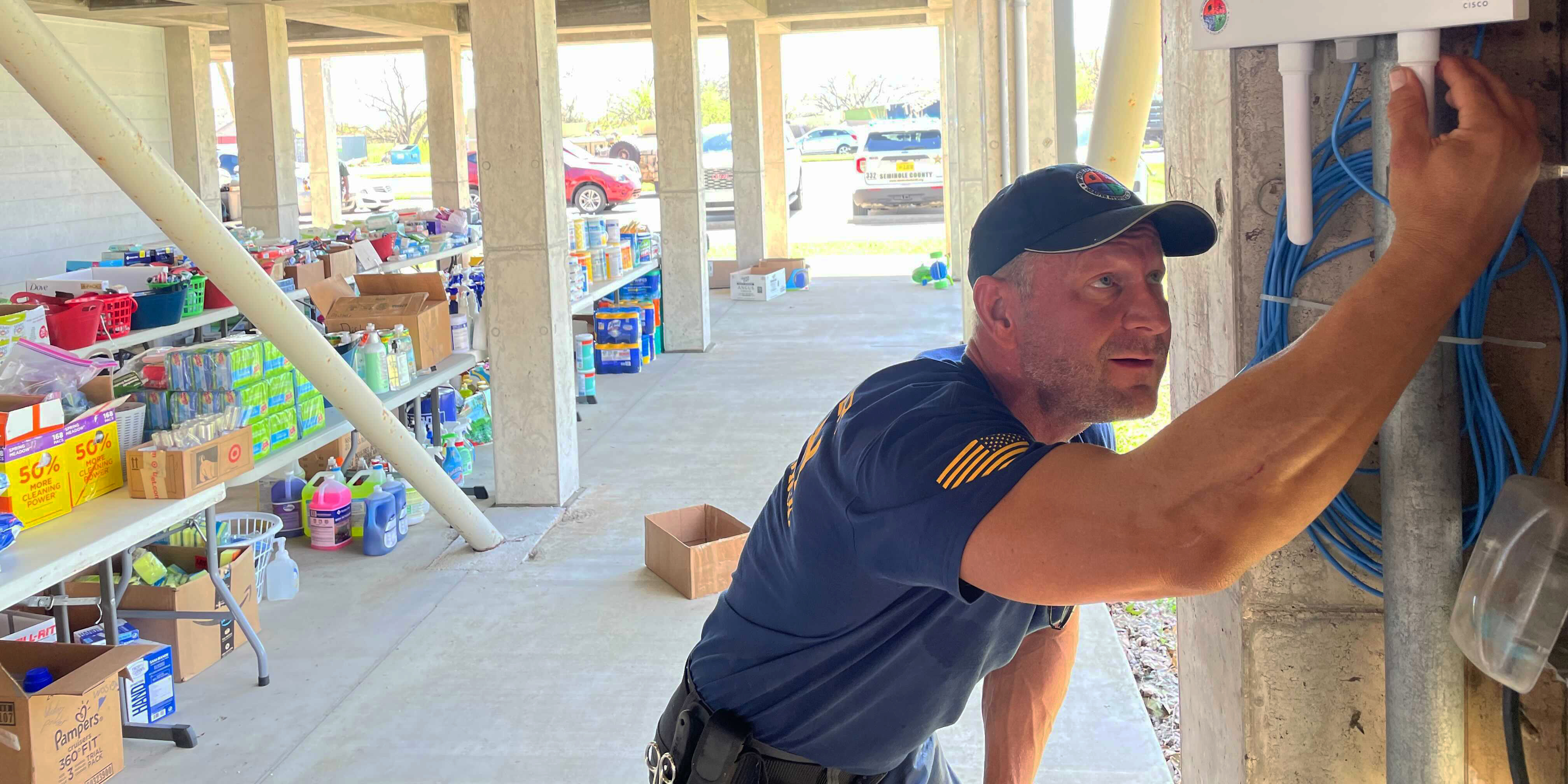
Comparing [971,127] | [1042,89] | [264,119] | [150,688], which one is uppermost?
[264,119]

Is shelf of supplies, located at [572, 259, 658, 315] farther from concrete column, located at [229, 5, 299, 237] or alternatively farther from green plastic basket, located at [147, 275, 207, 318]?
concrete column, located at [229, 5, 299, 237]

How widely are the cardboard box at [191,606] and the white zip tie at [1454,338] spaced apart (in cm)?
408

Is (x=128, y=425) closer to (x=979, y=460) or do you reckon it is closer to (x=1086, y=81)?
(x=979, y=460)

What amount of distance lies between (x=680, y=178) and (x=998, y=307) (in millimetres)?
10168

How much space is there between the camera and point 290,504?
6.22m

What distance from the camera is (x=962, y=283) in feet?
36.5

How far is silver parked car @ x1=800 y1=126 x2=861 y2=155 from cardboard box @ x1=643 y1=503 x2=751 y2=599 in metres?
33.3

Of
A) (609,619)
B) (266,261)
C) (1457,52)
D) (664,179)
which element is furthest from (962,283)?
(1457,52)

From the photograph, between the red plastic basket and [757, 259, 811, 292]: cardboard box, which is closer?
the red plastic basket

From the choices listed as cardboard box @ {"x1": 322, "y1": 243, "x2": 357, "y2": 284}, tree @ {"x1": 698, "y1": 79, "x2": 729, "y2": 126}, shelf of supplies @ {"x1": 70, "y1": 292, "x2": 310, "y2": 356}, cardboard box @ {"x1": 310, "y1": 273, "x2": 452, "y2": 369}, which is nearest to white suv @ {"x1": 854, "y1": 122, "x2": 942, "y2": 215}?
cardboard box @ {"x1": 322, "y1": 243, "x2": 357, "y2": 284}

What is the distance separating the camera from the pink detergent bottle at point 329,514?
5.95m

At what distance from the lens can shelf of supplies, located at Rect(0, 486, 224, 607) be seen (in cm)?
321

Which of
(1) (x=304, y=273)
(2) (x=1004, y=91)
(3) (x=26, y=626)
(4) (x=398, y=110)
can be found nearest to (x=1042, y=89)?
(2) (x=1004, y=91)

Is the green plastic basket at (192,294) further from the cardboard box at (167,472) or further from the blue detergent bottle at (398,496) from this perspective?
the cardboard box at (167,472)
